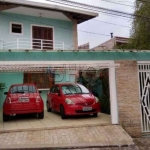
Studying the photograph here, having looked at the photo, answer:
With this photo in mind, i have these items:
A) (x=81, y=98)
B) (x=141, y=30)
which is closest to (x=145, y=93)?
(x=81, y=98)

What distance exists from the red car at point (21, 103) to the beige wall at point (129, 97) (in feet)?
11.8

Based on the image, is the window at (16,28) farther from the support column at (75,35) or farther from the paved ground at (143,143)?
A: the paved ground at (143,143)

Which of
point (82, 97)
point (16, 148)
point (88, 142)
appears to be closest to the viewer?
point (16, 148)

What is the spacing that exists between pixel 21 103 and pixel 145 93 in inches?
206

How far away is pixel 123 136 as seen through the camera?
7.91 meters

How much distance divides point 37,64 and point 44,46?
8.11 m

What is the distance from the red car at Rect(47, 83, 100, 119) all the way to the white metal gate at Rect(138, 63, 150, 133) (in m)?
2.21

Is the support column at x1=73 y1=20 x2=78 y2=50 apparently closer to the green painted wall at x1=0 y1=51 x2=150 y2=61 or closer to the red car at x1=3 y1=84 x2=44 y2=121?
the red car at x1=3 y1=84 x2=44 y2=121

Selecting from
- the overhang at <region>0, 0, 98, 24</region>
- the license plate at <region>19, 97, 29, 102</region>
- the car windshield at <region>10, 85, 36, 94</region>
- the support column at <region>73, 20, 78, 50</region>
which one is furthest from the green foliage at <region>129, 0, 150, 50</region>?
the license plate at <region>19, 97, 29, 102</region>

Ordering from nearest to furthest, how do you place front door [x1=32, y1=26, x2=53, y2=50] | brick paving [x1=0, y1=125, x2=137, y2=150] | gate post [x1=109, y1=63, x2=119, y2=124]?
brick paving [x1=0, y1=125, x2=137, y2=150]
gate post [x1=109, y1=63, x2=119, y2=124]
front door [x1=32, y1=26, x2=53, y2=50]

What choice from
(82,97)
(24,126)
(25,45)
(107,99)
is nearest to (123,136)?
(82,97)

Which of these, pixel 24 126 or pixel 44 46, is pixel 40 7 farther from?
pixel 24 126

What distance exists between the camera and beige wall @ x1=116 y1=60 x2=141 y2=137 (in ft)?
29.2

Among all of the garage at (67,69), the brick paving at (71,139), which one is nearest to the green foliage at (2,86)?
the garage at (67,69)
